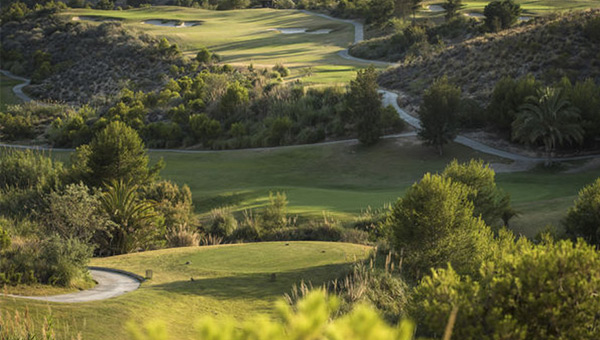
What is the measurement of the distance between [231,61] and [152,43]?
15.7 metres

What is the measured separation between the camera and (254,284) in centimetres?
1060

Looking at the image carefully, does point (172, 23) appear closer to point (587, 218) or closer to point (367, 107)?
point (367, 107)

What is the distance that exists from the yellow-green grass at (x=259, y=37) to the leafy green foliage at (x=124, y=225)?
1355 inches

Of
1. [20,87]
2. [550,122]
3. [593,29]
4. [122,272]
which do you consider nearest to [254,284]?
[122,272]

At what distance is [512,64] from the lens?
144ft

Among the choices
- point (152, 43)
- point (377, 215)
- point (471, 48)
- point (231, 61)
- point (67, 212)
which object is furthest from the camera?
point (152, 43)

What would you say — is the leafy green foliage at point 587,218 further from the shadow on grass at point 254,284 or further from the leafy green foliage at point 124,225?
the leafy green foliage at point 124,225

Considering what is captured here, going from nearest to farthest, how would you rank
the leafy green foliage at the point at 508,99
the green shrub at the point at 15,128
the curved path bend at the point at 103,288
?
the curved path bend at the point at 103,288
the leafy green foliage at the point at 508,99
the green shrub at the point at 15,128

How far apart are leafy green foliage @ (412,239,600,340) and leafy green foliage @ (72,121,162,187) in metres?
16.6

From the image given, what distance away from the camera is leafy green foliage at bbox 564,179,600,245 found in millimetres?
13289

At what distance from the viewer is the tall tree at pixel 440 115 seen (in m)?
32.5

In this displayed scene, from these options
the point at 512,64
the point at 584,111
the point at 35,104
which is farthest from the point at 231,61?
the point at 584,111

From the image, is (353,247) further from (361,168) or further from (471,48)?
(471,48)

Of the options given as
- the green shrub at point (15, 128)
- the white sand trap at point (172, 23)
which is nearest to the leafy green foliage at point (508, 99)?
the green shrub at point (15, 128)
